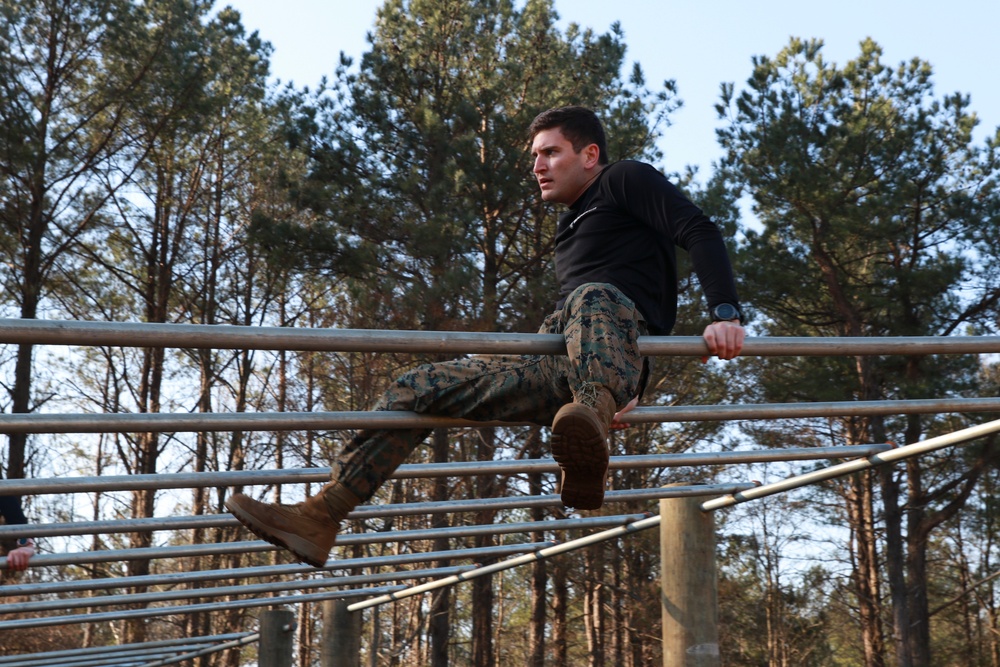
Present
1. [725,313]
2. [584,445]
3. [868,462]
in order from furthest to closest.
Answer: [868,462]
[725,313]
[584,445]

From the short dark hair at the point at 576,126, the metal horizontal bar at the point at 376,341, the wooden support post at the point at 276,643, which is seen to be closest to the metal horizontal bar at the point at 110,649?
the wooden support post at the point at 276,643

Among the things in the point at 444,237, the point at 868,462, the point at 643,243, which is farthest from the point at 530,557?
the point at 444,237

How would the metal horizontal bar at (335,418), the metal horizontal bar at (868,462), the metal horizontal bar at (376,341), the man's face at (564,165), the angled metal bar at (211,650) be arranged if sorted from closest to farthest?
the metal horizontal bar at (376,341) < the metal horizontal bar at (335,418) < the man's face at (564,165) < the metal horizontal bar at (868,462) < the angled metal bar at (211,650)

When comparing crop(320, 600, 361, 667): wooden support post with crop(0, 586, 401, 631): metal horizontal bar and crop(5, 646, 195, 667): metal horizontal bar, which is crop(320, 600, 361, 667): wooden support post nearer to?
crop(0, 586, 401, 631): metal horizontal bar

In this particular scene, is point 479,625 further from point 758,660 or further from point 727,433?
point 758,660

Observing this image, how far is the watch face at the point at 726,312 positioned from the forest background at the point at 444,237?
12049mm

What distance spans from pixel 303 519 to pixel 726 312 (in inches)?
51.1

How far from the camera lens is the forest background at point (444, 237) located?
16.5 m

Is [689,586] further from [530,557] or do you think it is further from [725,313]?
[725,313]

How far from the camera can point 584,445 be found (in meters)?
2.71

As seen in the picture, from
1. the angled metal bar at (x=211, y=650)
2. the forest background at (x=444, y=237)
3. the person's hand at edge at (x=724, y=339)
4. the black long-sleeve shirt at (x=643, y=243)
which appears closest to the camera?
the person's hand at edge at (x=724, y=339)

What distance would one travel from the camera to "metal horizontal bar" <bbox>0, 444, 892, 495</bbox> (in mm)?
3359

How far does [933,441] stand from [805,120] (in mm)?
14307

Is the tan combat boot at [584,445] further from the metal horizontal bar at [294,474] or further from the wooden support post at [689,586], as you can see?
the wooden support post at [689,586]
